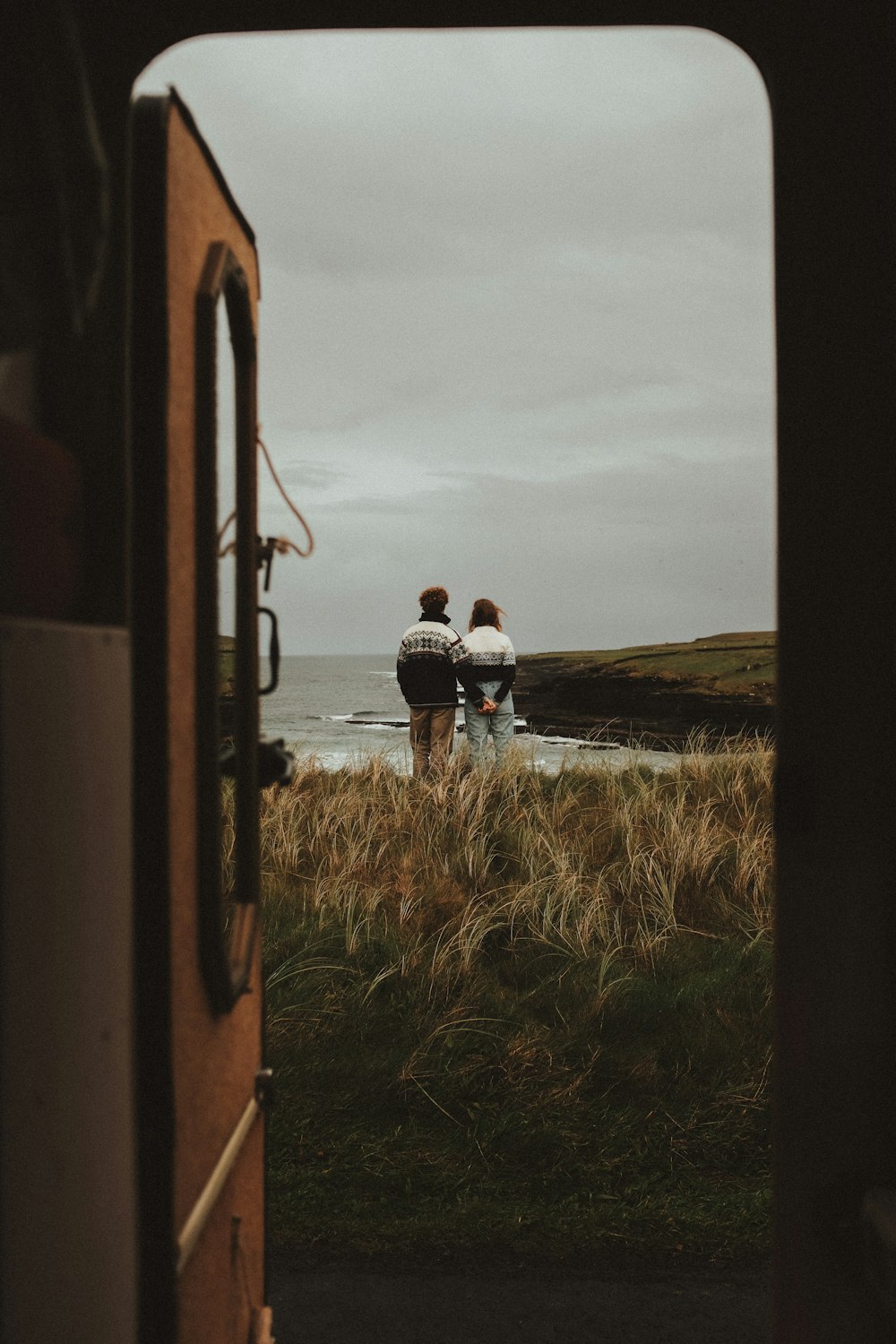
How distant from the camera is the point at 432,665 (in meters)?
8.33

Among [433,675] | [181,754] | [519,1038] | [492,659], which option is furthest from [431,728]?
[181,754]

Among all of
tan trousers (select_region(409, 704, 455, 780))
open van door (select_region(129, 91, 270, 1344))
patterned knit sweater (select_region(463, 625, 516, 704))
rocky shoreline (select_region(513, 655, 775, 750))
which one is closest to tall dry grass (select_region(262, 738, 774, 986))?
tan trousers (select_region(409, 704, 455, 780))

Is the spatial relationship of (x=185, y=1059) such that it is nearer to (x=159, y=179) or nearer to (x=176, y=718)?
(x=176, y=718)

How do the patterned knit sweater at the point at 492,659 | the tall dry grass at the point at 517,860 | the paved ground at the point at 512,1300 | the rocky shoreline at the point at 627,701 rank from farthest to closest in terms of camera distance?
the rocky shoreline at the point at 627,701 < the patterned knit sweater at the point at 492,659 < the tall dry grass at the point at 517,860 < the paved ground at the point at 512,1300

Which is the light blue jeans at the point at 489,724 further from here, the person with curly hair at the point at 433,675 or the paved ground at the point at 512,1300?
the paved ground at the point at 512,1300

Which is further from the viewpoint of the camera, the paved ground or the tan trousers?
the tan trousers

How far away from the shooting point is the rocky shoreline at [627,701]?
26172 mm

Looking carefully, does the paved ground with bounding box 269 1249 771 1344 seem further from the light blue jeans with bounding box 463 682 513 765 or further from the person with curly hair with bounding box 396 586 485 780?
the light blue jeans with bounding box 463 682 513 765

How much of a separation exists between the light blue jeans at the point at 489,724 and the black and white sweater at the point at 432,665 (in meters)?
0.20

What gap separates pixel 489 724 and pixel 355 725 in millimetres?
28912

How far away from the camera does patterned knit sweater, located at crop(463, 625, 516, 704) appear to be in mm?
8547

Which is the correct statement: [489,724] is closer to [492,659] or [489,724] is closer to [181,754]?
[492,659]

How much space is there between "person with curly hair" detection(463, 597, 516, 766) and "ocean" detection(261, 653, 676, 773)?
Result: 197 millimetres

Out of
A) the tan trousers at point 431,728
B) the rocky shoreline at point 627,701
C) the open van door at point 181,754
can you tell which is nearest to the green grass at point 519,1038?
the open van door at point 181,754
